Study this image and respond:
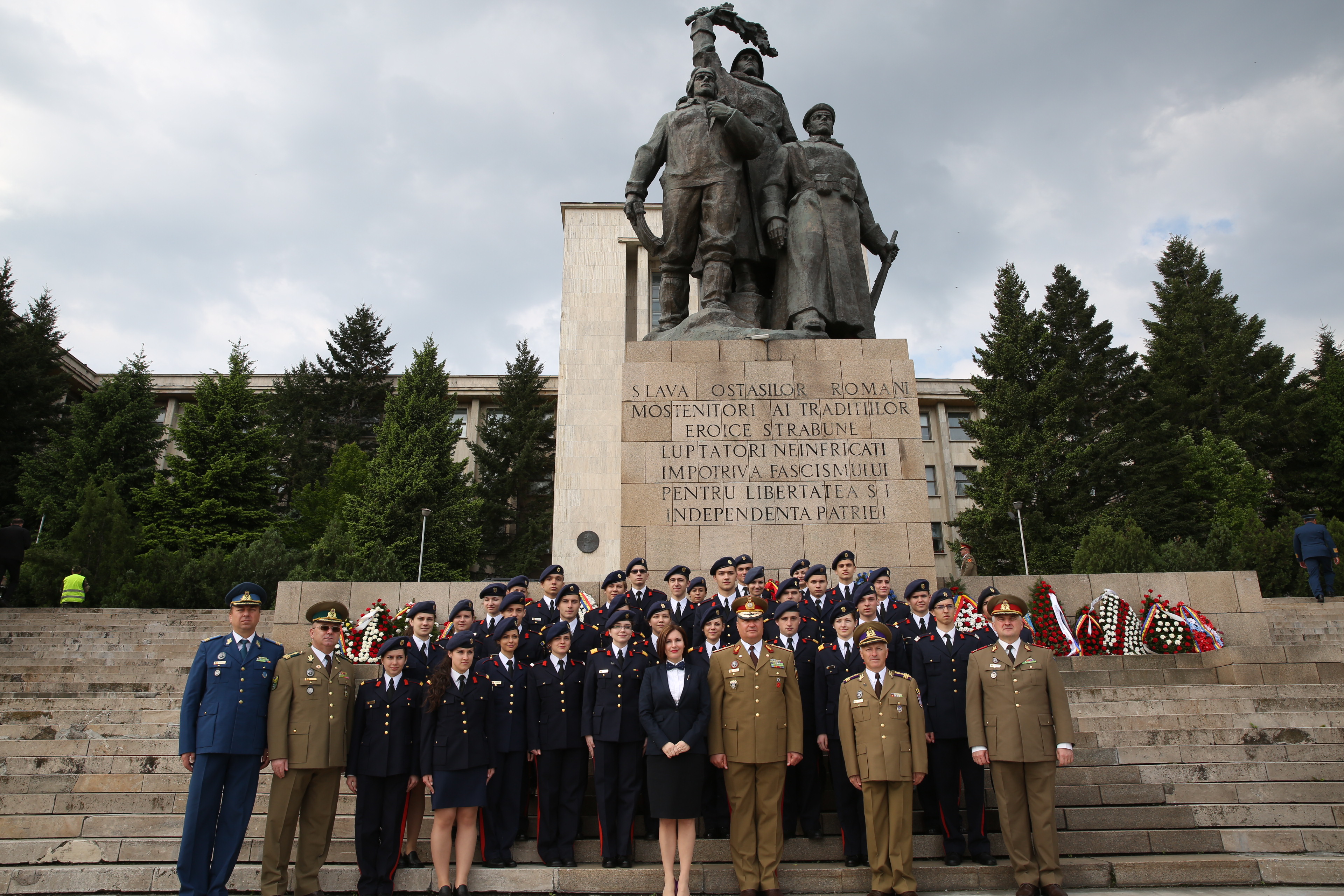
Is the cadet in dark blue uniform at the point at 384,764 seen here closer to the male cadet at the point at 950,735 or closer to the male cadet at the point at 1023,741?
the male cadet at the point at 950,735

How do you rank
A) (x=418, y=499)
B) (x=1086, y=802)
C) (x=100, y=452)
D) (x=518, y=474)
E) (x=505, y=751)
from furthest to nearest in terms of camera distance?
(x=518, y=474) < (x=100, y=452) < (x=418, y=499) < (x=1086, y=802) < (x=505, y=751)

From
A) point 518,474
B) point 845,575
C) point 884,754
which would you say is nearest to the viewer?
point 884,754

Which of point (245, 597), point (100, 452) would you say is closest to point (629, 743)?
point (245, 597)

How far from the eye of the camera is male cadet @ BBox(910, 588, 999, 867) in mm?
5453

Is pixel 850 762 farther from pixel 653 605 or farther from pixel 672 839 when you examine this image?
pixel 653 605

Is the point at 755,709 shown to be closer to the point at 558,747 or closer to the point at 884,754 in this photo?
the point at 884,754

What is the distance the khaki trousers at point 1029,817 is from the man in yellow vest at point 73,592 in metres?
20.6

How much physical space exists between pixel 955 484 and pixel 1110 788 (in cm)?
4067

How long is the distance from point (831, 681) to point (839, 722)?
0.49 meters

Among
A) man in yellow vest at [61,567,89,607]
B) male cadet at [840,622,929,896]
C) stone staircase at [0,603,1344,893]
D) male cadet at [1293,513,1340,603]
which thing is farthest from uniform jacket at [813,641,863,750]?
man in yellow vest at [61,567,89,607]

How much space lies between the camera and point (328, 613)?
573cm

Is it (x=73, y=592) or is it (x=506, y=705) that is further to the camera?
(x=73, y=592)

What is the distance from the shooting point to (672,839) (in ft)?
16.7

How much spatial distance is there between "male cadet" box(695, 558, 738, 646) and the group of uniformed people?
0.29 meters
